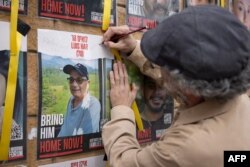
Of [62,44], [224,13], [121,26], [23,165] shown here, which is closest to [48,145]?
[23,165]

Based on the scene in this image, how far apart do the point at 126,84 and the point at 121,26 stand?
173 millimetres

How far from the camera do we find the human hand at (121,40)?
117 centimetres

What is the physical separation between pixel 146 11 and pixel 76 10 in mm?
308

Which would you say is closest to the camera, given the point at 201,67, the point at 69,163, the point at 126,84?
the point at 201,67

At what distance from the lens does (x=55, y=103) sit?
107 centimetres

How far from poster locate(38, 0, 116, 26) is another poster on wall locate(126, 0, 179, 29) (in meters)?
0.08

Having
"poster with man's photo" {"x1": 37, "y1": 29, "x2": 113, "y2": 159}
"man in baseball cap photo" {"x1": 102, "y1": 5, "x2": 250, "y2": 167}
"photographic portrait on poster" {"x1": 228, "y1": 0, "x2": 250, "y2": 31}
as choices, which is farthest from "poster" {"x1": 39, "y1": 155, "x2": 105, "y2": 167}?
"photographic portrait on poster" {"x1": 228, "y1": 0, "x2": 250, "y2": 31}

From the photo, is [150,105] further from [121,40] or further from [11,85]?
[11,85]

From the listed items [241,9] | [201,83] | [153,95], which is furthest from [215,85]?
[241,9]

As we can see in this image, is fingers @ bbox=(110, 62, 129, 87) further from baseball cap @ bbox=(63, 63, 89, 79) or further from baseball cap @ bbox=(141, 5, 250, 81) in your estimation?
baseball cap @ bbox=(141, 5, 250, 81)

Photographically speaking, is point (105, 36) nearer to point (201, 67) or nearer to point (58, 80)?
point (58, 80)

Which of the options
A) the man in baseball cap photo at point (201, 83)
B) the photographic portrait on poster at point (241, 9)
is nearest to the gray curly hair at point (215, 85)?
the man in baseball cap photo at point (201, 83)

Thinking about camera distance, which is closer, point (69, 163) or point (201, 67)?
point (201, 67)

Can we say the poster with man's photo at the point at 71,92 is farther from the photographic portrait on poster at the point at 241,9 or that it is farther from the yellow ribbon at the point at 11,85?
the photographic portrait on poster at the point at 241,9
